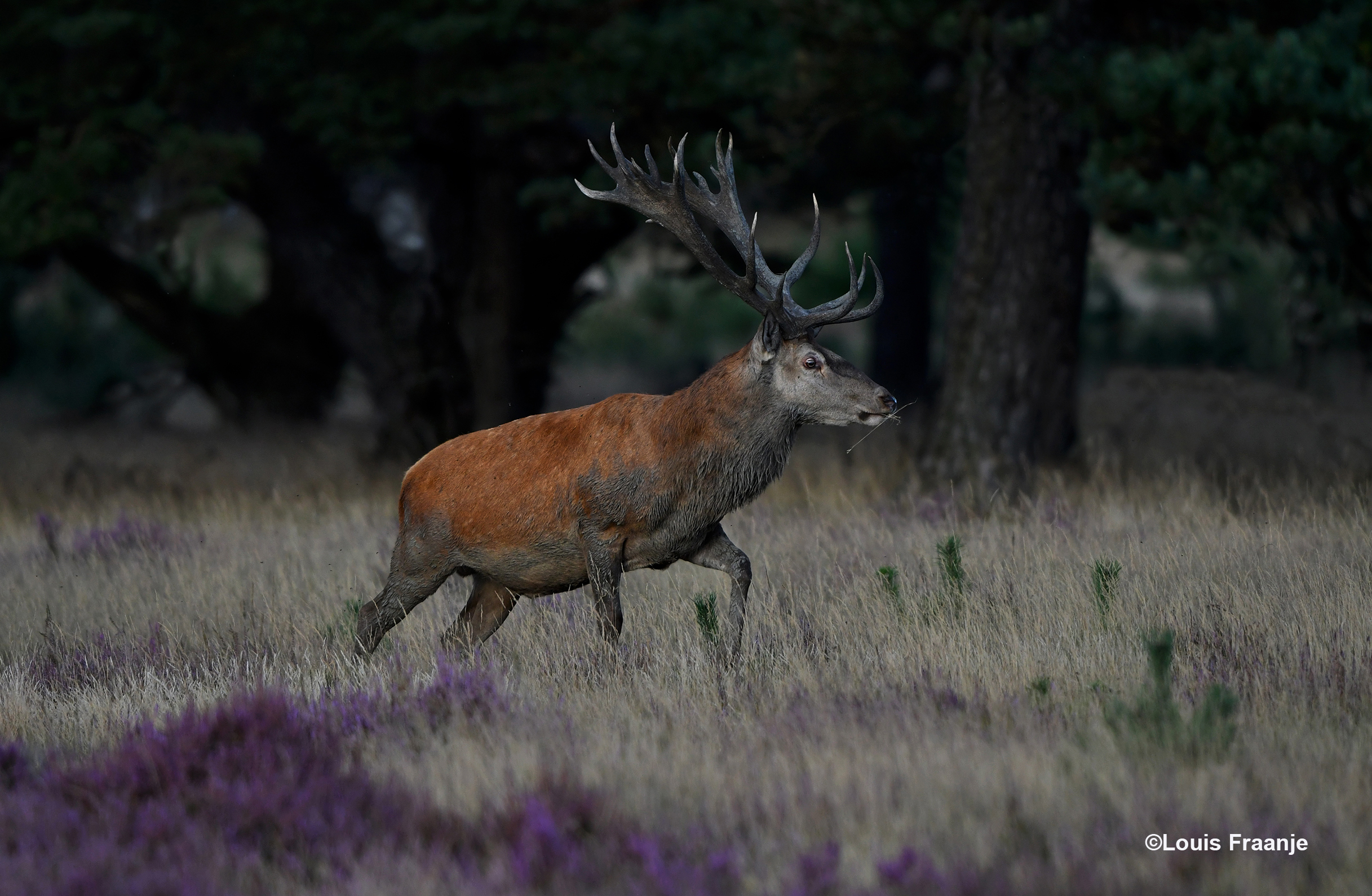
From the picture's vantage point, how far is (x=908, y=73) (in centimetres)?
1178

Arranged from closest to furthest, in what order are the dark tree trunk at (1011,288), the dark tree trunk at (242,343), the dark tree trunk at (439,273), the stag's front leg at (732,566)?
the stag's front leg at (732,566), the dark tree trunk at (1011,288), the dark tree trunk at (439,273), the dark tree trunk at (242,343)

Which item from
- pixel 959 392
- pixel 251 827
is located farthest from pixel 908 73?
pixel 251 827

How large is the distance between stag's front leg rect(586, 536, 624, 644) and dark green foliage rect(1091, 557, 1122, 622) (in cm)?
198

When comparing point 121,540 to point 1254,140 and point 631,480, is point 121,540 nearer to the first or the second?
point 631,480

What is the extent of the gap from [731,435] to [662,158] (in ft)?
22.6

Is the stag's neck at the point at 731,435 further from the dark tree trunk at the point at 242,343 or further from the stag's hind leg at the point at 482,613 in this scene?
the dark tree trunk at the point at 242,343

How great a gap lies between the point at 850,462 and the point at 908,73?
11.3ft

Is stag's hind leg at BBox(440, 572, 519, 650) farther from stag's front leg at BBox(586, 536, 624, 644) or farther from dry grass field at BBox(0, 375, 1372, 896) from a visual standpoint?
stag's front leg at BBox(586, 536, 624, 644)

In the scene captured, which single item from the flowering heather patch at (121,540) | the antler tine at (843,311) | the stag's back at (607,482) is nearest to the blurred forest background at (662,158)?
the flowering heather patch at (121,540)

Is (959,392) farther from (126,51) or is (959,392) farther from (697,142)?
(126,51)

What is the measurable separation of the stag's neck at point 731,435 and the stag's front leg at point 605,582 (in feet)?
1.37

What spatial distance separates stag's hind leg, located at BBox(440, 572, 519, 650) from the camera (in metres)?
6.13

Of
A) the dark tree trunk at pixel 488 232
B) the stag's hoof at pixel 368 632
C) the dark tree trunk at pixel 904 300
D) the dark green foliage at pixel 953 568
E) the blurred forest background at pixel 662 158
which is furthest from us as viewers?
the dark tree trunk at pixel 904 300

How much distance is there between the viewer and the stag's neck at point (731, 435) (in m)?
5.57
